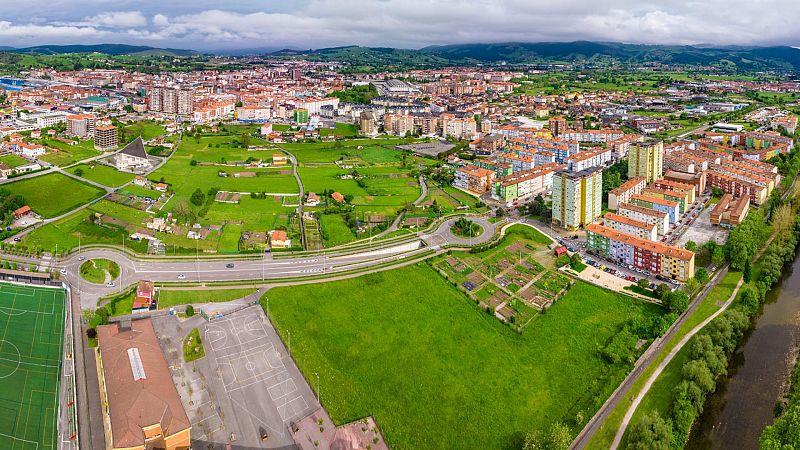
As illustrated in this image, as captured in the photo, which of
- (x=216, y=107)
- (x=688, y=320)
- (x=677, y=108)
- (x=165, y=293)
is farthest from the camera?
(x=677, y=108)

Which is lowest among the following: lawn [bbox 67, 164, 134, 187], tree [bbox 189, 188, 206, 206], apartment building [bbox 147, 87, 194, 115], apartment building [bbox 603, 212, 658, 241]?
apartment building [bbox 603, 212, 658, 241]

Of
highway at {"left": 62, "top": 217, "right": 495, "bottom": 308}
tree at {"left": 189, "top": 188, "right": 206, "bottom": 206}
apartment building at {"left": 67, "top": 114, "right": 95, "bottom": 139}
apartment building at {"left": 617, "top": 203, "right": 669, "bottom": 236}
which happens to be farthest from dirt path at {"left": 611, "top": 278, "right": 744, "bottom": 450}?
apartment building at {"left": 67, "top": 114, "right": 95, "bottom": 139}

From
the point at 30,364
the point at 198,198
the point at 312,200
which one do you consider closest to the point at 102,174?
the point at 198,198

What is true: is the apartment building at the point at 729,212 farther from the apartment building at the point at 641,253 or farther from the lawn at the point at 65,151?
the lawn at the point at 65,151

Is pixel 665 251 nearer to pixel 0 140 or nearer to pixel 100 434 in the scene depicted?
pixel 100 434

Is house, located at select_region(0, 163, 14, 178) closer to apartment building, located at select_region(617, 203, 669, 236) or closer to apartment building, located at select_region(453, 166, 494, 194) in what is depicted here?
apartment building, located at select_region(453, 166, 494, 194)

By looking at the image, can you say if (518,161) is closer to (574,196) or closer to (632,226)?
(574,196)

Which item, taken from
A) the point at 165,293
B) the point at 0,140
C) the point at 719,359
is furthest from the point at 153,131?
the point at 719,359
